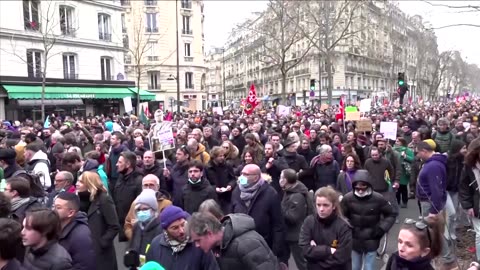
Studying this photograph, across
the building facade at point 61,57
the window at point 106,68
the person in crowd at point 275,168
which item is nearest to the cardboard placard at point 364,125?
the person in crowd at point 275,168

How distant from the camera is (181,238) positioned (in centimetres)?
350

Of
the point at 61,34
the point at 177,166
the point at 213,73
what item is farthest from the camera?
the point at 213,73

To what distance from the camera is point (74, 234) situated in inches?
157

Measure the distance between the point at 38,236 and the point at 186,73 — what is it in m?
50.9

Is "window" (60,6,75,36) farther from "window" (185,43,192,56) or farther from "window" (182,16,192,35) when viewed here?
"window" (182,16,192,35)

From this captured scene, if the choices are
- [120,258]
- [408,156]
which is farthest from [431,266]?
[408,156]

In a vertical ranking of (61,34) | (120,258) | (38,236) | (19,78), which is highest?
(61,34)

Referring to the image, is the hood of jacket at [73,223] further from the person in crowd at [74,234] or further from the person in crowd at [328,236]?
the person in crowd at [328,236]

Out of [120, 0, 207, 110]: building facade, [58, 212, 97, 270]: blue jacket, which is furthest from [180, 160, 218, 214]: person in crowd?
[120, 0, 207, 110]: building facade

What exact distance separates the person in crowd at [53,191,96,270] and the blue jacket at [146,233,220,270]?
77 centimetres

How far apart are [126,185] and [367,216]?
3166 millimetres

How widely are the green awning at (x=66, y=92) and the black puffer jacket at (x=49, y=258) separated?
24.6m

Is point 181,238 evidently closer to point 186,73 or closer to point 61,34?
point 61,34

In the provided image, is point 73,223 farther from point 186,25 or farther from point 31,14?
point 186,25
